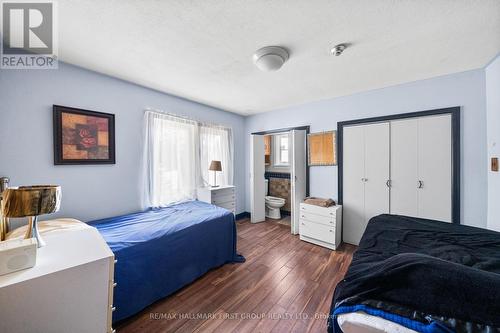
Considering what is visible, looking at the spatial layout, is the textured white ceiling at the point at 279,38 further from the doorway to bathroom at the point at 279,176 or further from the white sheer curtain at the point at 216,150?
the doorway to bathroom at the point at 279,176

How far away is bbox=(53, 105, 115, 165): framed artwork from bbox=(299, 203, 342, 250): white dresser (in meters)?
3.00

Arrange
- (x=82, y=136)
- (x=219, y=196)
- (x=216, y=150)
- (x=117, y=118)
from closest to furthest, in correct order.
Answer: (x=82, y=136) → (x=117, y=118) → (x=219, y=196) → (x=216, y=150)

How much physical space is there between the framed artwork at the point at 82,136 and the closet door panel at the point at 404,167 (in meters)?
3.89

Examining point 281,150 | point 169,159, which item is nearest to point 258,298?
point 169,159

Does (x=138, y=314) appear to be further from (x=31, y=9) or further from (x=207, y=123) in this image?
(x=207, y=123)

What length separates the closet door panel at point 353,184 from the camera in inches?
112

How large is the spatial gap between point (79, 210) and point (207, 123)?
2.27 meters

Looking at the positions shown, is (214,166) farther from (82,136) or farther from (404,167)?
(404,167)

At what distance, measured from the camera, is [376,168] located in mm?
2723

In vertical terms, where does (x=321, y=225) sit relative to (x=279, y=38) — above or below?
below

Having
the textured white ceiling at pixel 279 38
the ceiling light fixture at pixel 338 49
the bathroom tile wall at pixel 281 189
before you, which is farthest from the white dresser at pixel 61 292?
the bathroom tile wall at pixel 281 189

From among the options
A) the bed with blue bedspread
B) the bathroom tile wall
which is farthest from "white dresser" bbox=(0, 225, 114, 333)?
the bathroom tile wall

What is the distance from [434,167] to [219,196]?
3.24 m

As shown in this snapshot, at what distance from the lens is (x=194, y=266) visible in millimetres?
2057
